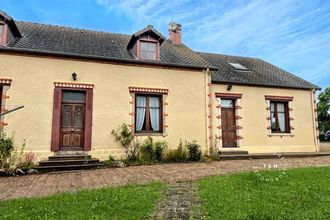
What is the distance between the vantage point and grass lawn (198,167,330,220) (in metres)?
4.11

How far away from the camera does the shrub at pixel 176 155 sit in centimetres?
1090

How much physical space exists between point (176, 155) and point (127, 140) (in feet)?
6.63

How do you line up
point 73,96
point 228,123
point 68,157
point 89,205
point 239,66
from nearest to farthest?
point 89,205
point 68,157
point 73,96
point 228,123
point 239,66

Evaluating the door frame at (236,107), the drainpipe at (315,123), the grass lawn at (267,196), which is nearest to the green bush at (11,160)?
the grass lawn at (267,196)

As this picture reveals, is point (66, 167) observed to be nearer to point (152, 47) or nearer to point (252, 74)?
point (152, 47)

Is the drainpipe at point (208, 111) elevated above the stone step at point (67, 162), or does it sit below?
above

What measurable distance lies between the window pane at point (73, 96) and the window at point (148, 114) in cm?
213

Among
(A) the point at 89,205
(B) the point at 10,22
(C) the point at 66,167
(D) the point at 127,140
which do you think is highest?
(B) the point at 10,22

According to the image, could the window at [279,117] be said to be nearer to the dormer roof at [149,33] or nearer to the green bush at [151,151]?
the green bush at [151,151]

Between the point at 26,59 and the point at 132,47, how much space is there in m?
4.29

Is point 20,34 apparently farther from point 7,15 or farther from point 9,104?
point 9,104

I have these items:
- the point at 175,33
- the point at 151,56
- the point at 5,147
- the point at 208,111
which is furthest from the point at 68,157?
the point at 175,33

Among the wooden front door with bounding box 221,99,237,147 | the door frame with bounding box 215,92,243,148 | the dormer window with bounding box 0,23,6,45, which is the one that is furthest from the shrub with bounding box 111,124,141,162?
the dormer window with bounding box 0,23,6,45

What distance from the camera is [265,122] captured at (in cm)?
1331
